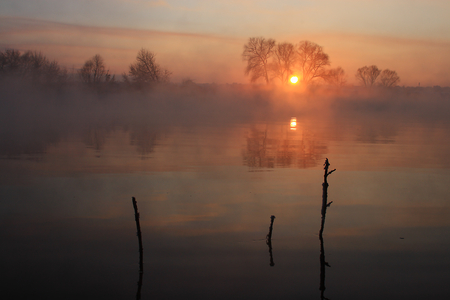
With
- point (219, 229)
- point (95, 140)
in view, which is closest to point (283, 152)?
point (95, 140)

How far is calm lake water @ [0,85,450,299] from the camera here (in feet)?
20.0

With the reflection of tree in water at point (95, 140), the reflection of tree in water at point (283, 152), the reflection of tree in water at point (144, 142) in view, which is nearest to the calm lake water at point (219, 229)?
the reflection of tree in water at point (283, 152)

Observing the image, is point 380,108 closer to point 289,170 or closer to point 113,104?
point 113,104

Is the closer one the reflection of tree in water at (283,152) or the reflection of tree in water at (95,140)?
the reflection of tree in water at (283,152)

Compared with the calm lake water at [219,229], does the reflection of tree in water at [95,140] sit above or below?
above

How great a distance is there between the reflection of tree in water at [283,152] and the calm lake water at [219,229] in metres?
0.35

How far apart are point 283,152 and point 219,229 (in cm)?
1108

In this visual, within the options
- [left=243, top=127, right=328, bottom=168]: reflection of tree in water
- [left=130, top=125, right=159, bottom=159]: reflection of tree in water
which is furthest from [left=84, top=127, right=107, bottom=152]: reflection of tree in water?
[left=243, top=127, right=328, bottom=168]: reflection of tree in water

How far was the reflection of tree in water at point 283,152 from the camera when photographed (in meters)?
15.7

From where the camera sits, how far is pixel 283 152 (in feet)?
61.5

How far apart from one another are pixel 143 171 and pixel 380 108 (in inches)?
2590

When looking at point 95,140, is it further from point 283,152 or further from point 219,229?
point 219,229

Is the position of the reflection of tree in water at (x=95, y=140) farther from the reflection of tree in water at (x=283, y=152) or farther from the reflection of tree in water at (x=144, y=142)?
the reflection of tree in water at (x=283, y=152)

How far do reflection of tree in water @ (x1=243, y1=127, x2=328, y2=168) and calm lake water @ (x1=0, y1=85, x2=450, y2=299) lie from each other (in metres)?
0.35
